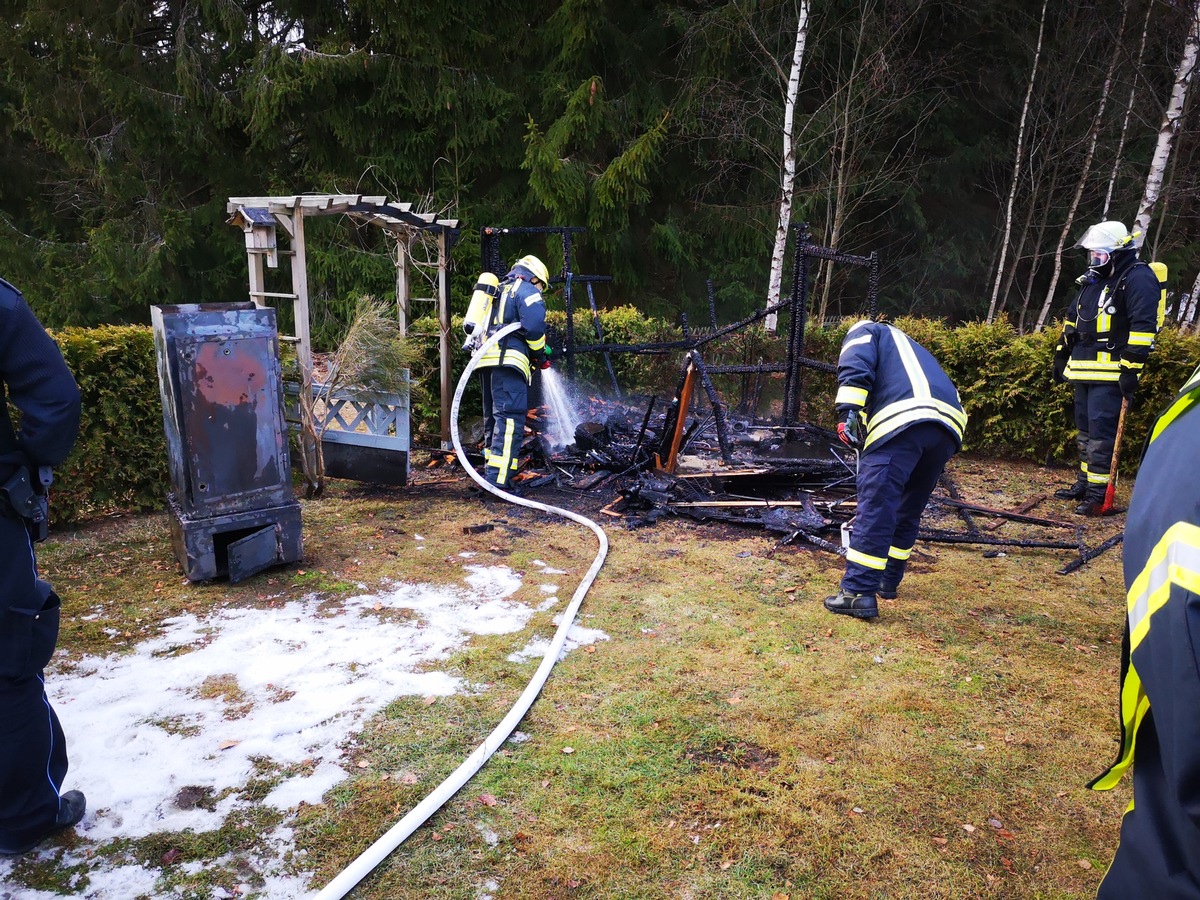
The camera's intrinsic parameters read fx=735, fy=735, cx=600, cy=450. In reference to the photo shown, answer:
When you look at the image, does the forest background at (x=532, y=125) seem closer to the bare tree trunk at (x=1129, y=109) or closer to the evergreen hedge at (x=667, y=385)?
the bare tree trunk at (x=1129, y=109)

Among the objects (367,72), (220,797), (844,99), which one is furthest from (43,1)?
(220,797)

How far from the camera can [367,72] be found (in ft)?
42.1

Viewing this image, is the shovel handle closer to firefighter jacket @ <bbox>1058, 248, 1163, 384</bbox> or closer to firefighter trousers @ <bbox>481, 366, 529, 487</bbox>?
firefighter jacket @ <bbox>1058, 248, 1163, 384</bbox>

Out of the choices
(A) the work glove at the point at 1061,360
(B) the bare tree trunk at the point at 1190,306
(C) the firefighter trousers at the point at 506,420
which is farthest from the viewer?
(B) the bare tree trunk at the point at 1190,306

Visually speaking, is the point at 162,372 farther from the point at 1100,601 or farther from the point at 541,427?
the point at 1100,601

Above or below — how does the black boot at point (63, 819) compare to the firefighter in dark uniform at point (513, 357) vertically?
below

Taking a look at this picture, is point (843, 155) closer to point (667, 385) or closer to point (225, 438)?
point (667, 385)

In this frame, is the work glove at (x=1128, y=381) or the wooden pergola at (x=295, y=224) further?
the work glove at (x=1128, y=381)

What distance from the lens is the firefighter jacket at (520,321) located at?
7039 millimetres

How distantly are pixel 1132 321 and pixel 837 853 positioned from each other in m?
6.12

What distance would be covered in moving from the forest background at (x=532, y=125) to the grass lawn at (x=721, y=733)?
831 cm

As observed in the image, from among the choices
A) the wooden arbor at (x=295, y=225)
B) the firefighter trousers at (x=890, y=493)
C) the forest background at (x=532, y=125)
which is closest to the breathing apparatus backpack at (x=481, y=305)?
the wooden arbor at (x=295, y=225)

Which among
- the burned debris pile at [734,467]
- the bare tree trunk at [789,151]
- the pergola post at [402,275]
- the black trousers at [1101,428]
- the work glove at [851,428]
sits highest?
the bare tree trunk at [789,151]

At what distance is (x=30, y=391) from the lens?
2.72 meters
